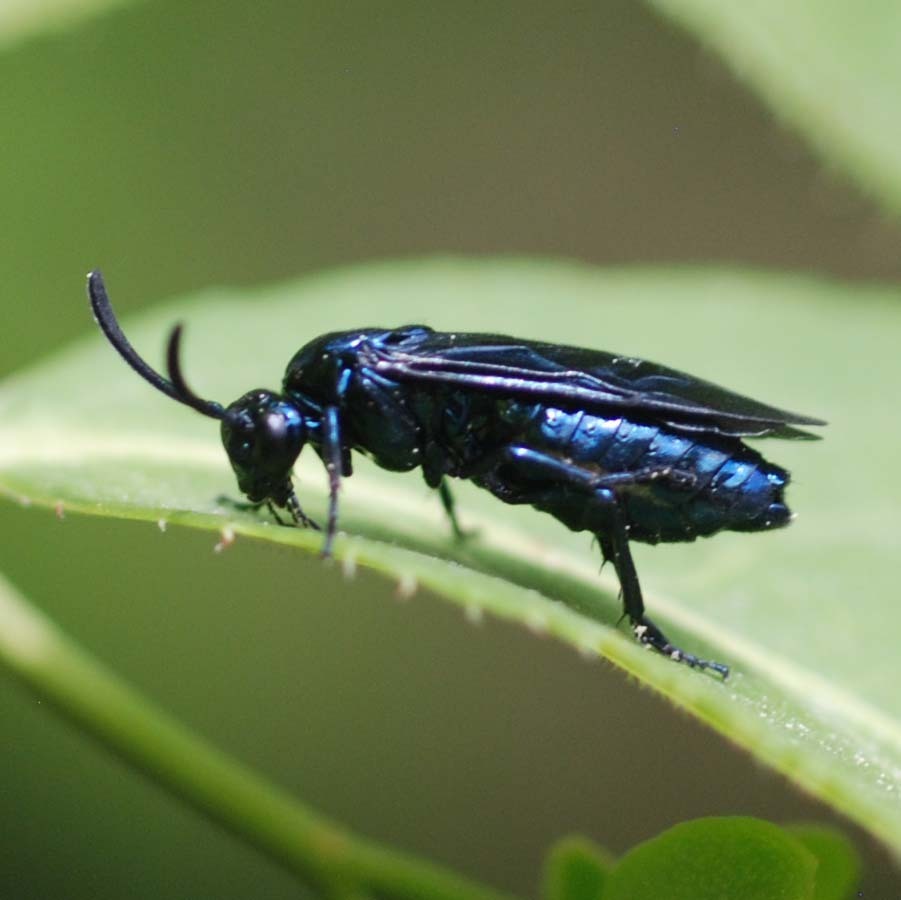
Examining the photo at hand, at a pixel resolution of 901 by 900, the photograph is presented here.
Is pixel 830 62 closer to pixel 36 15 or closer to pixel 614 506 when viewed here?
pixel 614 506

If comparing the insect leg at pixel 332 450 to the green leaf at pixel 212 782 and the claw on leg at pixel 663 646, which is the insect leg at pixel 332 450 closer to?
the green leaf at pixel 212 782

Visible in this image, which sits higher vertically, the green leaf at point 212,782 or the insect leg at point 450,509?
the insect leg at point 450,509

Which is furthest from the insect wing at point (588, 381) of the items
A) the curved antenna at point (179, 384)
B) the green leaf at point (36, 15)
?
the green leaf at point (36, 15)

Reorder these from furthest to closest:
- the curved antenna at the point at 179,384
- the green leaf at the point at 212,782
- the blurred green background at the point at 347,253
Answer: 1. the blurred green background at the point at 347,253
2. the curved antenna at the point at 179,384
3. the green leaf at the point at 212,782

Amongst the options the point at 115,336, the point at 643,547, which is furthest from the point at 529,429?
the point at 115,336

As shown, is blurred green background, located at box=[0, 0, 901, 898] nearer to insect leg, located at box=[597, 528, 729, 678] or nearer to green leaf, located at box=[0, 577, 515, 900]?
green leaf, located at box=[0, 577, 515, 900]

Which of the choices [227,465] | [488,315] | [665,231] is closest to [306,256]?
[665,231]
